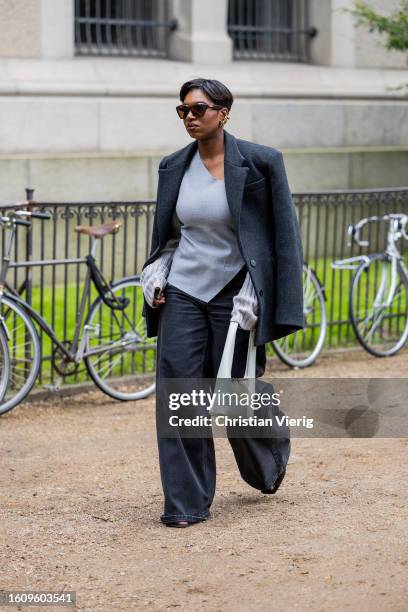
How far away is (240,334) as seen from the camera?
580cm

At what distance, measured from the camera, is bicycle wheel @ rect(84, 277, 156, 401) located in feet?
28.8

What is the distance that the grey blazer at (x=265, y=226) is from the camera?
5.73 metres

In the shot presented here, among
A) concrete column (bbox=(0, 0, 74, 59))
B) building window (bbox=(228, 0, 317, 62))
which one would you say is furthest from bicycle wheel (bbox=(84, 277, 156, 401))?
building window (bbox=(228, 0, 317, 62))

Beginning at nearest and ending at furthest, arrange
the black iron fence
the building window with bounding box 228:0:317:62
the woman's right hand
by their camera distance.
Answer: the woman's right hand
the black iron fence
the building window with bounding box 228:0:317:62

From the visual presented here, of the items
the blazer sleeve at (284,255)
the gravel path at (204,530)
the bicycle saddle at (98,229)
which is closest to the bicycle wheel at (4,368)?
the gravel path at (204,530)

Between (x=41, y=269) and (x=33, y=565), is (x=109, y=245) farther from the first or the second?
(x=33, y=565)

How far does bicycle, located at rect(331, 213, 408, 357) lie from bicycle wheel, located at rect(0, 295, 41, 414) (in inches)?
114

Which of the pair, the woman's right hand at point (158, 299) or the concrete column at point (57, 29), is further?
the concrete column at point (57, 29)

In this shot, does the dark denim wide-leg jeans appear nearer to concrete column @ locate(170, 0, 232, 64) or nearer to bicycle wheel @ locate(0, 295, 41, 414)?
bicycle wheel @ locate(0, 295, 41, 414)

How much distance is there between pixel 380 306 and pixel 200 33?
6.17 m

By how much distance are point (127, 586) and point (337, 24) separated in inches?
504

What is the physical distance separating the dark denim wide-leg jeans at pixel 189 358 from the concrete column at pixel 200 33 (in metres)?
10.1

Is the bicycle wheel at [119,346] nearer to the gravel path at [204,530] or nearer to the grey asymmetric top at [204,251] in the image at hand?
the gravel path at [204,530]

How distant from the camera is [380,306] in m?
10.5
